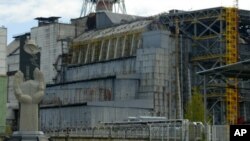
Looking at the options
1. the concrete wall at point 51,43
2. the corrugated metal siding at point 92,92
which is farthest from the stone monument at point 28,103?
the concrete wall at point 51,43

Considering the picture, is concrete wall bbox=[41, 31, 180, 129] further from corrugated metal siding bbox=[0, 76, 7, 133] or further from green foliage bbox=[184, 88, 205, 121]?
corrugated metal siding bbox=[0, 76, 7, 133]

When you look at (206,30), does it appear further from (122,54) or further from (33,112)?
(33,112)

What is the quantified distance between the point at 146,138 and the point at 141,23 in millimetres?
45531

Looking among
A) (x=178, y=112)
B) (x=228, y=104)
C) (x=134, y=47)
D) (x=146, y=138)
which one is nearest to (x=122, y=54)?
(x=134, y=47)

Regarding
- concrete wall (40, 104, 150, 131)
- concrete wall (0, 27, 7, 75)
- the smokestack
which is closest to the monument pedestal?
concrete wall (0, 27, 7, 75)

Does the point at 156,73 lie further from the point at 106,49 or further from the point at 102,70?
the point at 106,49

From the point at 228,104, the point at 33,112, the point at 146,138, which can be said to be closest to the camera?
the point at 33,112

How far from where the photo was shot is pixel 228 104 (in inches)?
2906

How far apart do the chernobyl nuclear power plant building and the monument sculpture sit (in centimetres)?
4182

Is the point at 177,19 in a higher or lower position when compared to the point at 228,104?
higher

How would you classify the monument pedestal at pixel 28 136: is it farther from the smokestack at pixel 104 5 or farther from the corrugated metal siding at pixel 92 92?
the smokestack at pixel 104 5

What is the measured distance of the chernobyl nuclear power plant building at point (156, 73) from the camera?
2931 inches

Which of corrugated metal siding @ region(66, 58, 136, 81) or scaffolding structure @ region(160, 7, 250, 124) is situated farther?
corrugated metal siding @ region(66, 58, 136, 81)

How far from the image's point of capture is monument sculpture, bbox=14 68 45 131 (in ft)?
96.6
